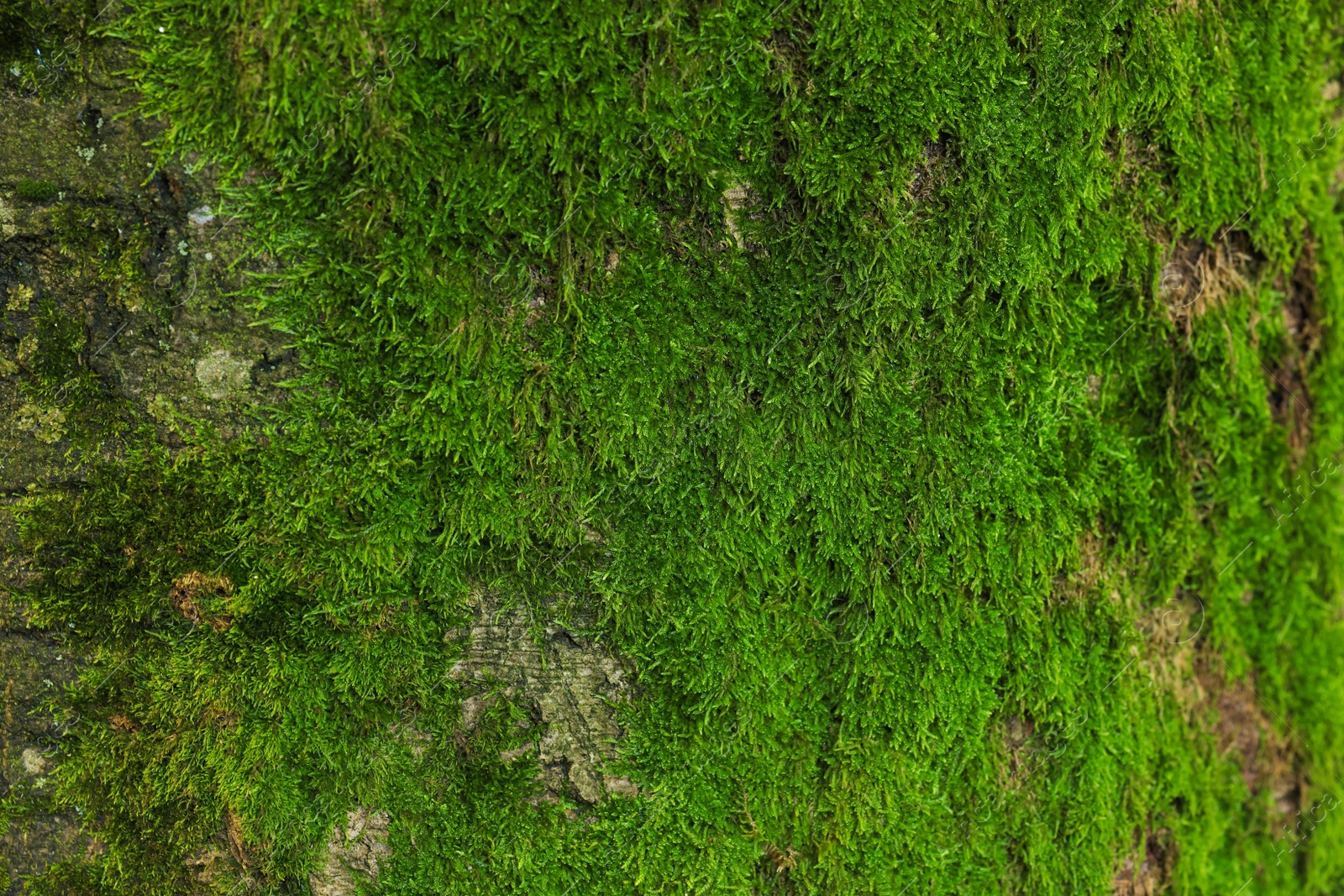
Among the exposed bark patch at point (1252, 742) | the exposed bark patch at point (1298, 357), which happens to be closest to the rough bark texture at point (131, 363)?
the exposed bark patch at point (1252, 742)

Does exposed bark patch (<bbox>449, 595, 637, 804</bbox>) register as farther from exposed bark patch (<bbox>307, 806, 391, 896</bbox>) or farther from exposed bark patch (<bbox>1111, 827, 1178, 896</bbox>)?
exposed bark patch (<bbox>1111, 827, 1178, 896</bbox>)

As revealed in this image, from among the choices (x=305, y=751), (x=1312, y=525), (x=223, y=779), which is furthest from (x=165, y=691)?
(x=1312, y=525)

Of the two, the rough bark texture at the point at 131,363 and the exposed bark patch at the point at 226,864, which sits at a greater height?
the rough bark texture at the point at 131,363

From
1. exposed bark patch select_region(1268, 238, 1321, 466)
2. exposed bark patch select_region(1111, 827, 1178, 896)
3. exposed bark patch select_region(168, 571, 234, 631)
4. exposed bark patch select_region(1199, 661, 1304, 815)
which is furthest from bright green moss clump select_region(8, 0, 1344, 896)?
exposed bark patch select_region(1268, 238, 1321, 466)

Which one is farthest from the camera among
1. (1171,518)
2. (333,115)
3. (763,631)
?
(1171,518)

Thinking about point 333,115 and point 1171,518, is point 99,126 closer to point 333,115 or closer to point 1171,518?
point 333,115

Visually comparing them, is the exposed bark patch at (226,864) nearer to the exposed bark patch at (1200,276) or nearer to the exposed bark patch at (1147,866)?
the exposed bark patch at (1147,866)

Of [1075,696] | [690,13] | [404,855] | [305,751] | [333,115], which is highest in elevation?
[690,13]
